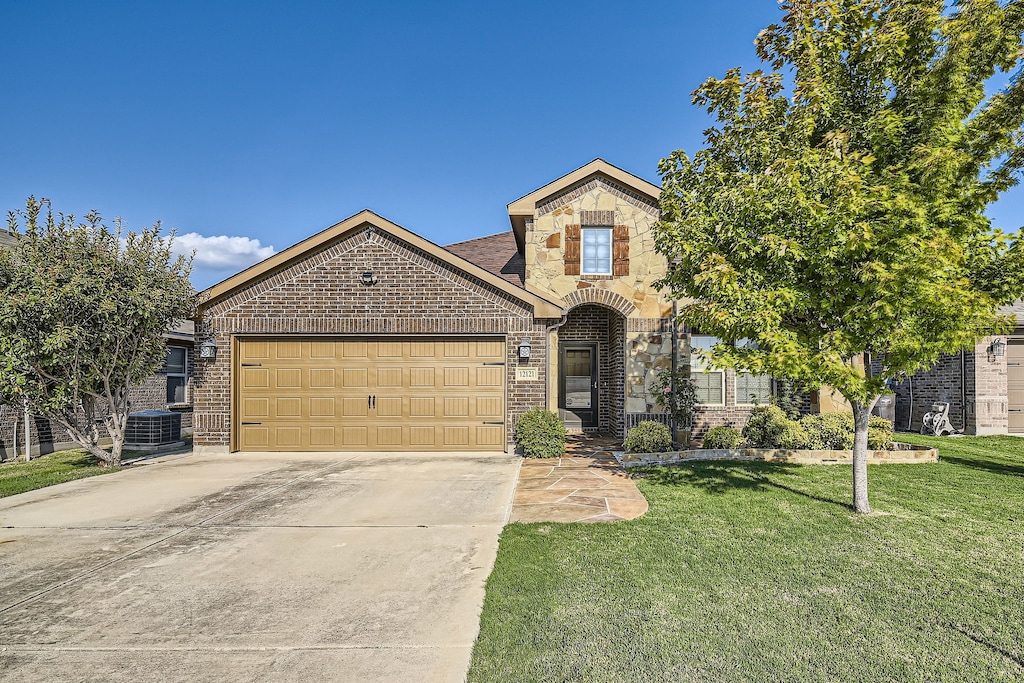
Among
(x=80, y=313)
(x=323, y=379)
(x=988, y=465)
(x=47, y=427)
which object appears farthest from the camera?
(x=47, y=427)

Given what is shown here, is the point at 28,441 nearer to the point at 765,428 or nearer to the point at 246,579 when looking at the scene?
the point at 246,579

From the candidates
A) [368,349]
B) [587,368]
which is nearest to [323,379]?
[368,349]

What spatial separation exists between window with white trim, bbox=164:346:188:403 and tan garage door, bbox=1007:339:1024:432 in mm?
22331

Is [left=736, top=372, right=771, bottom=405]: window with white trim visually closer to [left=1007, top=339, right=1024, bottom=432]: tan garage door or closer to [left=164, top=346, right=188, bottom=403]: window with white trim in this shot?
[left=1007, top=339, right=1024, bottom=432]: tan garage door

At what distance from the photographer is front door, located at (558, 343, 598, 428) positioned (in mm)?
15242

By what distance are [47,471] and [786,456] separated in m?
13.4

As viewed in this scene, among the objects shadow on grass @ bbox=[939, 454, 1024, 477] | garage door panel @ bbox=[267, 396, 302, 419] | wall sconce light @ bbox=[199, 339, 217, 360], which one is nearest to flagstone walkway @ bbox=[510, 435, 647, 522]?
garage door panel @ bbox=[267, 396, 302, 419]

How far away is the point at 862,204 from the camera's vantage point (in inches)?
214

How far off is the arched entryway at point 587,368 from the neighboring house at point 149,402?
1005cm

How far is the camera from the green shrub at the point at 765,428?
1021cm

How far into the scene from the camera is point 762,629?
3428 millimetres

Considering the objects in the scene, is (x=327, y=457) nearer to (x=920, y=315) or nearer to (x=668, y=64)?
(x=920, y=315)

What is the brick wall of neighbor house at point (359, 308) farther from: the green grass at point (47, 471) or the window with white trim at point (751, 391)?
the window with white trim at point (751, 391)

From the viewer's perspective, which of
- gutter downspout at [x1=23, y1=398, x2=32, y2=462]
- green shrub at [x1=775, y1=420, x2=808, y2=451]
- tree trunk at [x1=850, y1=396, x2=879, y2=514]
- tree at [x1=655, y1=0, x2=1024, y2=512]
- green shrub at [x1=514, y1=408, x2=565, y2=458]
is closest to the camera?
tree at [x1=655, y1=0, x2=1024, y2=512]
